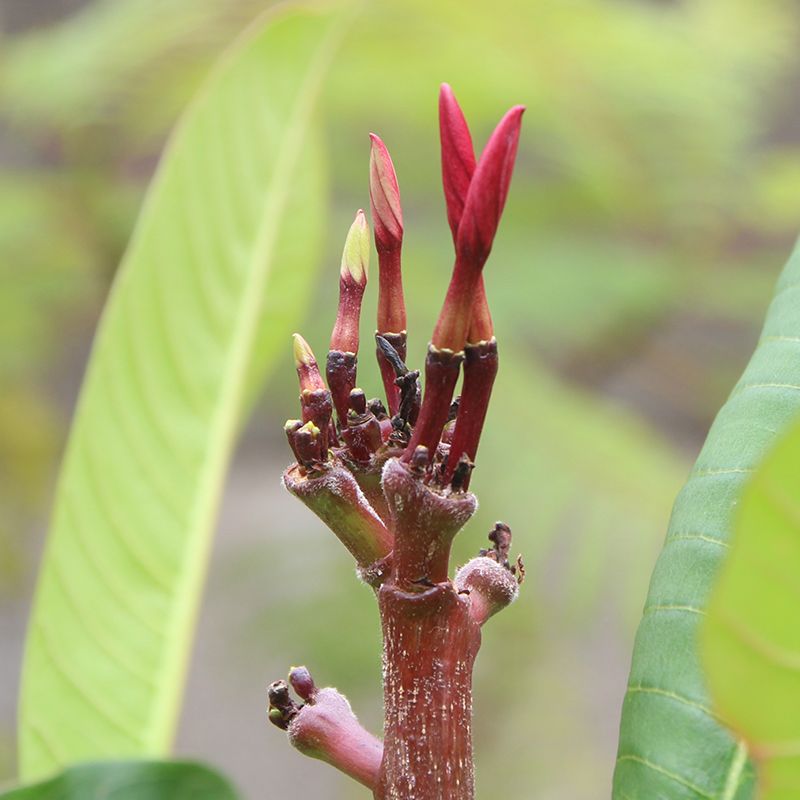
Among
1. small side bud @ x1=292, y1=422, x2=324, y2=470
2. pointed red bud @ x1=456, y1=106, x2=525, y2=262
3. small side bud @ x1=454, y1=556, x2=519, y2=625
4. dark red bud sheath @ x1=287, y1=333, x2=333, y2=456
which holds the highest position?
pointed red bud @ x1=456, y1=106, x2=525, y2=262

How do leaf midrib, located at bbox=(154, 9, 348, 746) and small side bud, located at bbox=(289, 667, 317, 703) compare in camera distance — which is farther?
leaf midrib, located at bbox=(154, 9, 348, 746)

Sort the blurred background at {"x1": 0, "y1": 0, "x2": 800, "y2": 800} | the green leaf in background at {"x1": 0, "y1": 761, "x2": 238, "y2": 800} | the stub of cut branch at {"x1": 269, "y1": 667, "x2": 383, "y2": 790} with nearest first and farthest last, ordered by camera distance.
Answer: the stub of cut branch at {"x1": 269, "y1": 667, "x2": 383, "y2": 790}, the green leaf in background at {"x1": 0, "y1": 761, "x2": 238, "y2": 800}, the blurred background at {"x1": 0, "y1": 0, "x2": 800, "y2": 800}

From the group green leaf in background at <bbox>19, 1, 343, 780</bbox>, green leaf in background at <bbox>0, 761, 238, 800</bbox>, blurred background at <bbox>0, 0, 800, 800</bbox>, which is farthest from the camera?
blurred background at <bbox>0, 0, 800, 800</bbox>

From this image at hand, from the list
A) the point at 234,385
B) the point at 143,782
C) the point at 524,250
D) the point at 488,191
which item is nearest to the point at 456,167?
the point at 488,191

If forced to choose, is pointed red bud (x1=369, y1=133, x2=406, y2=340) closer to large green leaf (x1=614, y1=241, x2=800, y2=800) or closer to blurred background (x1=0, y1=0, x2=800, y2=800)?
large green leaf (x1=614, y1=241, x2=800, y2=800)

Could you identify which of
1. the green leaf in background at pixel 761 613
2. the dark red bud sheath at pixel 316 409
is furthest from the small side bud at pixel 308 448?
the green leaf in background at pixel 761 613

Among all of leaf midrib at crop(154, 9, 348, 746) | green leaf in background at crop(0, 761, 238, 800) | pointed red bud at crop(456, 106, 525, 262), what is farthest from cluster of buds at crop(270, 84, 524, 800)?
leaf midrib at crop(154, 9, 348, 746)
